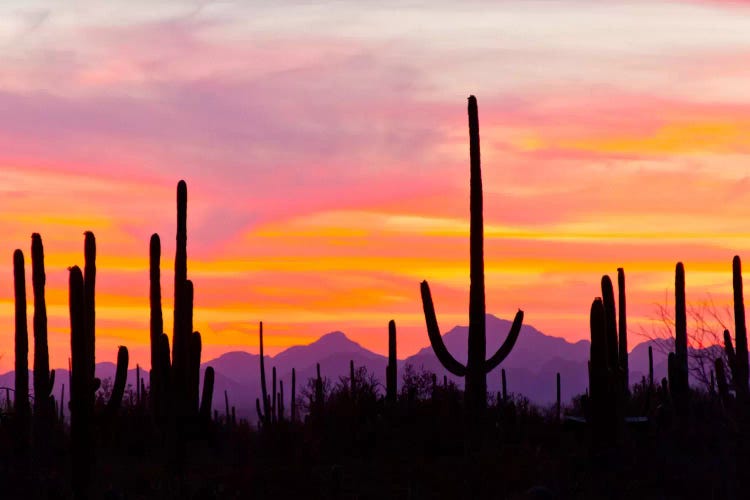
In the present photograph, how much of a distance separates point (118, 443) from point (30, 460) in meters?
5.22

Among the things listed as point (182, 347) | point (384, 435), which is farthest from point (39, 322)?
point (384, 435)

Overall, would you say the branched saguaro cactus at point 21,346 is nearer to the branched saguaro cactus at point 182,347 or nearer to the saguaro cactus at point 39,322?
the saguaro cactus at point 39,322

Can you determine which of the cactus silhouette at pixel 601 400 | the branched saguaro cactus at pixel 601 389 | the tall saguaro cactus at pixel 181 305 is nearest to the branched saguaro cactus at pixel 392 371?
the tall saguaro cactus at pixel 181 305

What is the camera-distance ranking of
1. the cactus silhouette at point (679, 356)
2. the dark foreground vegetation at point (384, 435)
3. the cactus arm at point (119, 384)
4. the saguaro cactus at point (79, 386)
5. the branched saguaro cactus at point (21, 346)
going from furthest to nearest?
the branched saguaro cactus at point (21, 346) < the cactus silhouette at point (679, 356) < the cactus arm at point (119, 384) < the saguaro cactus at point (79, 386) < the dark foreground vegetation at point (384, 435)

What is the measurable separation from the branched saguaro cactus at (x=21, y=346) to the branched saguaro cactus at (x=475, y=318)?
886cm

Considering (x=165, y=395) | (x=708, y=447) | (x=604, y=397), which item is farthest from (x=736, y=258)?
(x=165, y=395)

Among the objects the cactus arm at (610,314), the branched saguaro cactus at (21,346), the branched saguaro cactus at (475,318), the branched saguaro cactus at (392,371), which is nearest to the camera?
the branched saguaro cactus at (475,318)

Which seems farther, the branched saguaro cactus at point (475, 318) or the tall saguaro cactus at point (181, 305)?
the tall saguaro cactus at point (181, 305)

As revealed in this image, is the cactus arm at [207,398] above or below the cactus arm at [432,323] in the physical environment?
below

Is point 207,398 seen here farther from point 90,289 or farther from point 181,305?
point 90,289

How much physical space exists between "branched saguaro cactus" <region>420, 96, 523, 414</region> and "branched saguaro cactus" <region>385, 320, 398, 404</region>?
112 inches

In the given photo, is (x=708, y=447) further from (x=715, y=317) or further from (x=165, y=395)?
(x=165, y=395)

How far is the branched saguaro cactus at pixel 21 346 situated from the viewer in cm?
2561

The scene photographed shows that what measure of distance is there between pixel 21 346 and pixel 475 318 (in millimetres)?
10155
